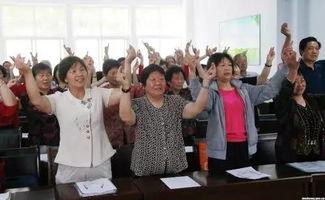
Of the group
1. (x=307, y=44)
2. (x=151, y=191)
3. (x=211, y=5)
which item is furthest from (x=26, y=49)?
(x=151, y=191)

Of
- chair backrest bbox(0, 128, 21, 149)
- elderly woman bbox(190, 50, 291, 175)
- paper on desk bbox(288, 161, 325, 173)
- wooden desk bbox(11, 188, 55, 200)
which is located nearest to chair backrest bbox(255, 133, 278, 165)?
elderly woman bbox(190, 50, 291, 175)

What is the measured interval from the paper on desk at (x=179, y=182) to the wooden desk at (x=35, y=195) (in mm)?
577

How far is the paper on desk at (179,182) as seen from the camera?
1909 millimetres

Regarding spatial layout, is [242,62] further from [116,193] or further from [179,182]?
[116,193]

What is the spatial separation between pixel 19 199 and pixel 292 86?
70.1 inches

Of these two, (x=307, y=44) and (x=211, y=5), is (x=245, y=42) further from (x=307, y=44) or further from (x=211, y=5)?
(x=307, y=44)

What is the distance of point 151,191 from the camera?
6.01ft

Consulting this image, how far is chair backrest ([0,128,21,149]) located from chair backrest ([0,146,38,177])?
0.48 meters

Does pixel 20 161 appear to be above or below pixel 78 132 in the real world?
below

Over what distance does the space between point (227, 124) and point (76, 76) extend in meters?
0.96

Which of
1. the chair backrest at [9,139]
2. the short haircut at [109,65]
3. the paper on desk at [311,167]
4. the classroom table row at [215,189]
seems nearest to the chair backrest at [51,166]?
the classroom table row at [215,189]

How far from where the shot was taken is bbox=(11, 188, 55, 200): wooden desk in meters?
1.85

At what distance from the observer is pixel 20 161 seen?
7.97 ft

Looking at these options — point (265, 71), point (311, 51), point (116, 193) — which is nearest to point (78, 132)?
point (116, 193)
